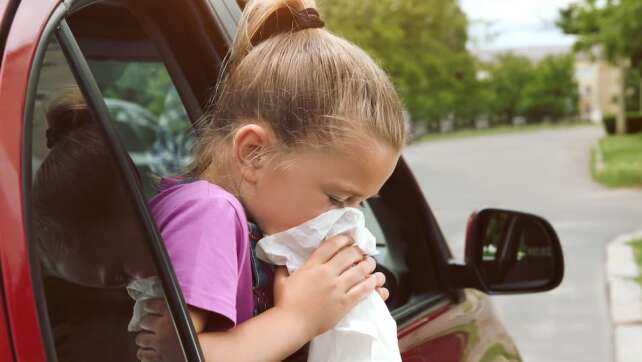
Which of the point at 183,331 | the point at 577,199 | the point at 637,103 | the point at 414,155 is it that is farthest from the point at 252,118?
the point at 637,103

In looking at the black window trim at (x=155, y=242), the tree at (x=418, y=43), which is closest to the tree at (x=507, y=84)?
the tree at (x=418, y=43)

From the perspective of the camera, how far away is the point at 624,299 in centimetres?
766

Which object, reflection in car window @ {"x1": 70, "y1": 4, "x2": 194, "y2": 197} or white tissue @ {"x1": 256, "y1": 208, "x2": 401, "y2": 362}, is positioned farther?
reflection in car window @ {"x1": 70, "y1": 4, "x2": 194, "y2": 197}

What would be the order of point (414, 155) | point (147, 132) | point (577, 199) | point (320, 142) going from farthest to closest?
point (414, 155) < point (577, 199) < point (147, 132) < point (320, 142)

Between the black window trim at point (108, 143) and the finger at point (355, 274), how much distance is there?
0.82 ft

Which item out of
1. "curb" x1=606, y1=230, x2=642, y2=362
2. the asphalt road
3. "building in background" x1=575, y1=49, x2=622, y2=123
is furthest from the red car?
"building in background" x1=575, y1=49, x2=622, y2=123

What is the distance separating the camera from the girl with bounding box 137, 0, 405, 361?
128 centimetres

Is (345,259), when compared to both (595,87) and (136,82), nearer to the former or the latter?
(136,82)

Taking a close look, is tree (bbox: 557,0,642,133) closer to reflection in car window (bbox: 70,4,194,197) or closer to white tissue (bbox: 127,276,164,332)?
reflection in car window (bbox: 70,4,194,197)

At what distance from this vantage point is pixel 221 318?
1.29 meters

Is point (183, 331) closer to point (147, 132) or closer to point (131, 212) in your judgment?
point (131, 212)

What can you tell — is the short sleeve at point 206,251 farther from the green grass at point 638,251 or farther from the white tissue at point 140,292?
the green grass at point 638,251


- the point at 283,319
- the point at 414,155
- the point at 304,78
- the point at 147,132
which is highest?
the point at 304,78

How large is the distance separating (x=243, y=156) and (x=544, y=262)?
3.65 feet
